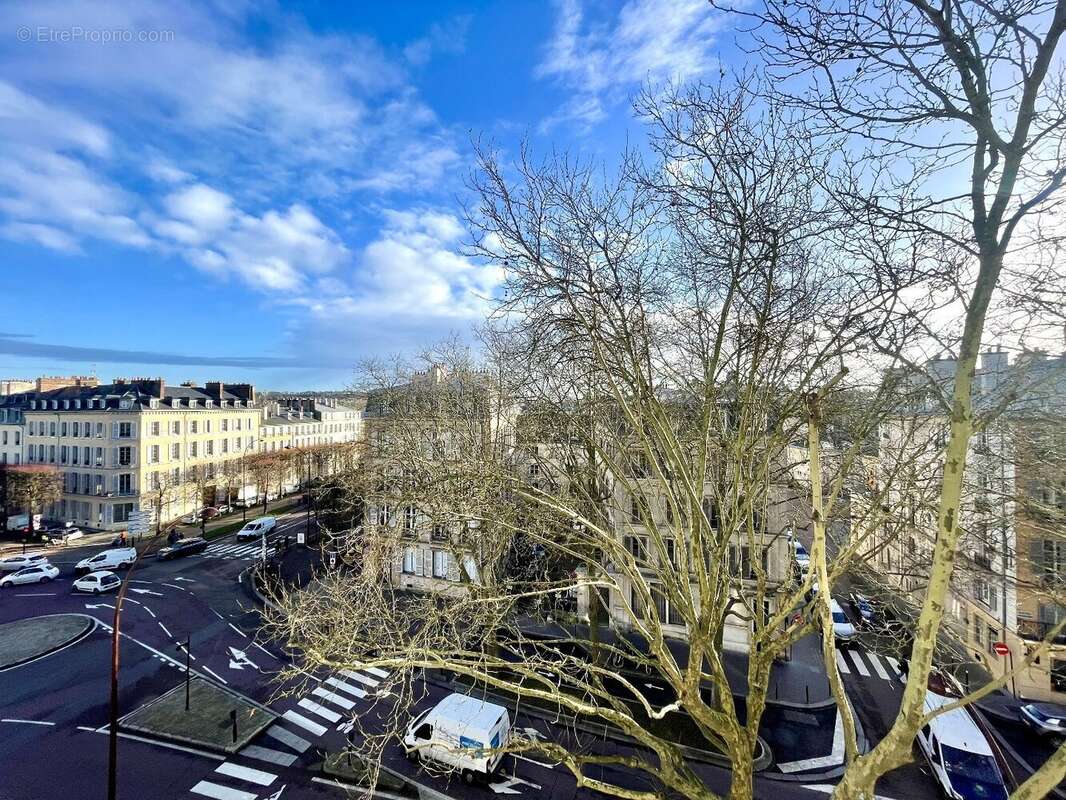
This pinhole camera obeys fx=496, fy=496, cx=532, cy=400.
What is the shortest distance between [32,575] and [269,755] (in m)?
23.8

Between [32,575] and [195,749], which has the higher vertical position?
[32,575]

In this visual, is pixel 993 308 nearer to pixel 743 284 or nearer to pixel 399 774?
pixel 743 284

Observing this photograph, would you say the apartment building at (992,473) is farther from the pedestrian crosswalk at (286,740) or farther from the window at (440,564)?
the window at (440,564)

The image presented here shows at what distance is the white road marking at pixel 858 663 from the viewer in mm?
18644

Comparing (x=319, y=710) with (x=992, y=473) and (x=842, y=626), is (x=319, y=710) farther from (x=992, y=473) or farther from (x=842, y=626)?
(x=842, y=626)

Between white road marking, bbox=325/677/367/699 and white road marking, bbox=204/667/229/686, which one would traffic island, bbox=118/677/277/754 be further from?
white road marking, bbox=325/677/367/699

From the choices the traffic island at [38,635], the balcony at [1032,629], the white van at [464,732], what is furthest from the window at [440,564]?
the balcony at [1032,629]

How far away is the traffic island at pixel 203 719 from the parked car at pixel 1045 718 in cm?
2236

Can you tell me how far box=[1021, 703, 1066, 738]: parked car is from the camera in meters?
14.3

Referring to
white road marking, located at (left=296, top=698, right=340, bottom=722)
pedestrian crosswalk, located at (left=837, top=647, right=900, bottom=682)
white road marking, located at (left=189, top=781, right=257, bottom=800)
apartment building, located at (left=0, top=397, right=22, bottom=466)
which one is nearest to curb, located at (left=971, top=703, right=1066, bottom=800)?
pedestrian crosswalk, located at (left=837, top=647, right=900, bottom=682)

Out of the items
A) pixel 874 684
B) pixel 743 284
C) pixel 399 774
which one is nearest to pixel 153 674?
pixel 399 774

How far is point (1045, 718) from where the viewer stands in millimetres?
14703

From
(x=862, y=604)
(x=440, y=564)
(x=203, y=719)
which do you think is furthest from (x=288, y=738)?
(x=862, y=604)

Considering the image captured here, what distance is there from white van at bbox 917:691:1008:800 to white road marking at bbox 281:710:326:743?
15668 millimetres
